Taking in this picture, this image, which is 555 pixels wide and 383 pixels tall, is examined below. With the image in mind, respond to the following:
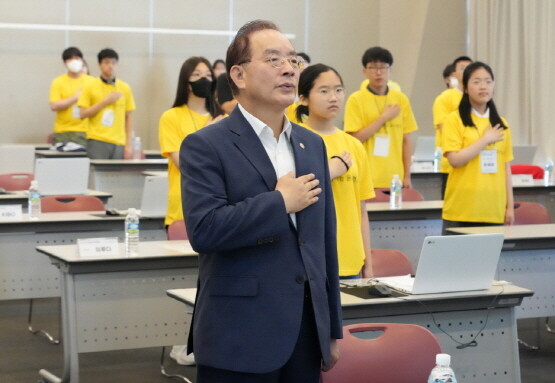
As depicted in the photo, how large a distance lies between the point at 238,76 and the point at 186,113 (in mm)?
2795

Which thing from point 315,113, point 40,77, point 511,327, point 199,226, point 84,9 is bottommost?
point 511,327

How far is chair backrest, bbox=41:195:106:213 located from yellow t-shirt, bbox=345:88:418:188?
1.80 meters

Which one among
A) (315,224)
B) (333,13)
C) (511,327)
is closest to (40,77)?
(333,13)

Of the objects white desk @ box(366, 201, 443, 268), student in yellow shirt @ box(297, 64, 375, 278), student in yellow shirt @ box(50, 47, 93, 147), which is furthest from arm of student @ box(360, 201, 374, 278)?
student in yellow shirt @ box(50, 47, 93, 147)

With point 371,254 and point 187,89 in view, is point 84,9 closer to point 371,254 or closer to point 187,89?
point 187,89

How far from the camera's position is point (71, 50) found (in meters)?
10.8

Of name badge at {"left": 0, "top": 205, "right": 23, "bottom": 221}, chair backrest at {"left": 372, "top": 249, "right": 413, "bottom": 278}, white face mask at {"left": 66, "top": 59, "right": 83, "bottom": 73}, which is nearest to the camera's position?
chair backrest at {"left": 372, "top": 249, "right": 413, "bottom": 278}

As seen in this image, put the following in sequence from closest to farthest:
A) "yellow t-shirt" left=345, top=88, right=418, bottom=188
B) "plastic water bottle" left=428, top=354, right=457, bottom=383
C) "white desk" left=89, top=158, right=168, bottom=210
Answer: "plastic water bottle" left=428, top=354, right=457, bottom=383 → "yellow t-shirt" left=345, top=88, right=418, bottom=188 → "white desk" left=89, top=158, right=168, bottom=210

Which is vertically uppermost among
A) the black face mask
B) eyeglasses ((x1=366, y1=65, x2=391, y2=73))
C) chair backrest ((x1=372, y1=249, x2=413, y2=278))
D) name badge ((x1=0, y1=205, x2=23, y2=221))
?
eyeglasses ((x1=366, y1=65, x2=391, y2=73))

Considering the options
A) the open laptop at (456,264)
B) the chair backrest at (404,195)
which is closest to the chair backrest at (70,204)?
the chair backrest at (404,195)

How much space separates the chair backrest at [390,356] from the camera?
102 inches

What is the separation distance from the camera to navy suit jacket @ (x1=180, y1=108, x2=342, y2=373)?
2123mm

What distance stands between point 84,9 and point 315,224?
1053 centimetres

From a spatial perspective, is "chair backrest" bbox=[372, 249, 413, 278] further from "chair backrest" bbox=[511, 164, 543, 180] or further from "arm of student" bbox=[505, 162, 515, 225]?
"chair backrest" bbox=[511, 164, 543, 180]
